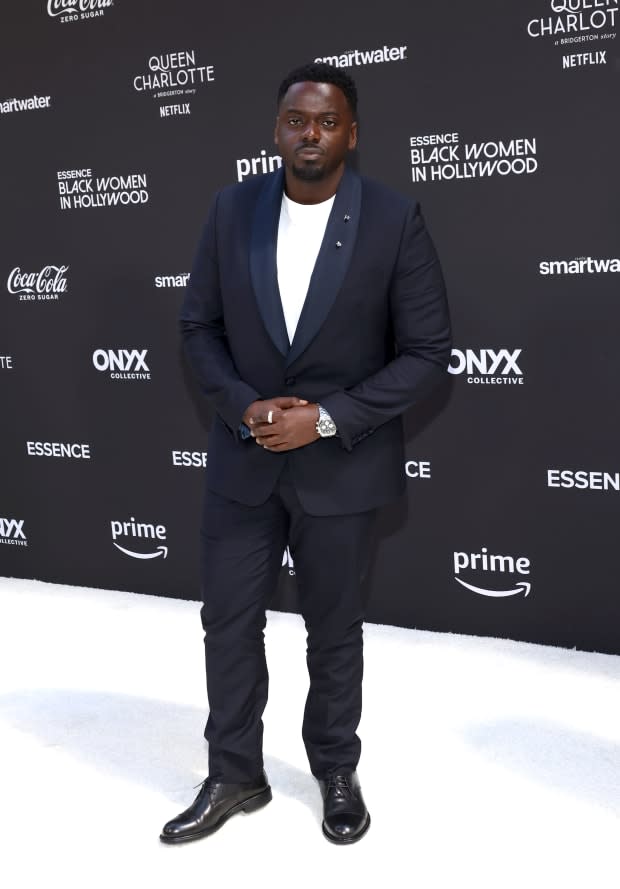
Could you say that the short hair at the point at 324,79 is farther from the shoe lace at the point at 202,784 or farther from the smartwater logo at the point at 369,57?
the shoe lace at the point at 202,784

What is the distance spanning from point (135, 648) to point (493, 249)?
1.90 m

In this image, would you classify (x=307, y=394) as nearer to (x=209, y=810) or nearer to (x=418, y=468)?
(x=209, y=810)

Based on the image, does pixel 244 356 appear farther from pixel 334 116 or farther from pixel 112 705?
pixel 112 705

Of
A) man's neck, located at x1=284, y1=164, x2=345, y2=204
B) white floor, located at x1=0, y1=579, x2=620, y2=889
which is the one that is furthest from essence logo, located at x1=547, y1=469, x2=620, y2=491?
man's neck, located at x1=284, y1=164, x2=345, y2=204

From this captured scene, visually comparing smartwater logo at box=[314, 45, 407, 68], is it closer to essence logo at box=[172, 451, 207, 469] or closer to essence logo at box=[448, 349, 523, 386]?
essence logo at box=[448, 349, 523, 386]

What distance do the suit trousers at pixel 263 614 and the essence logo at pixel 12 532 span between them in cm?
237

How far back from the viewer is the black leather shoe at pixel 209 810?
2.31 metres

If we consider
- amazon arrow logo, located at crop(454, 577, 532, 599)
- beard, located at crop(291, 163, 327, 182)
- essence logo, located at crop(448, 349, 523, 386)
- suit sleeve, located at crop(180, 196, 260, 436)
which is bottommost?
amazon arrow logo, located at crop(454, 577, 532, 599)

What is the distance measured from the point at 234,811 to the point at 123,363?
2.12 m

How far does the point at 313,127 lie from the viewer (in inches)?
81.5

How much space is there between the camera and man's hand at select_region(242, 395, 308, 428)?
83.6 inches

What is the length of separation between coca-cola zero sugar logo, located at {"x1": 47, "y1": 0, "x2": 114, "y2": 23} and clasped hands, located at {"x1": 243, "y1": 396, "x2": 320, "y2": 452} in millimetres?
2358

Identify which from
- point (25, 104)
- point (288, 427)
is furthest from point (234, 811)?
point (25, 104)

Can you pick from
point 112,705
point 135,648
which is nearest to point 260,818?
point 112,705
